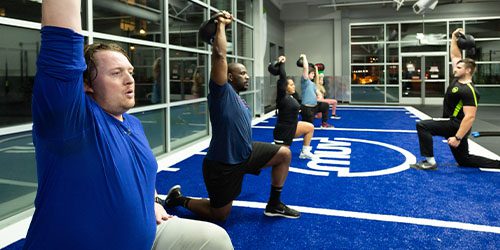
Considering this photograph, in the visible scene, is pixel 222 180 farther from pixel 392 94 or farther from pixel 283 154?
pixel 392 94

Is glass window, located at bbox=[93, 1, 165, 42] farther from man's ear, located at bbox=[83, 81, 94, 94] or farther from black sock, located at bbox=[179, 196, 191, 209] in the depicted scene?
man's ear, located at bbox=[83, 81, 94, 94]

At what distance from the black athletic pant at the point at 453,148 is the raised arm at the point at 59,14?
4272 mm

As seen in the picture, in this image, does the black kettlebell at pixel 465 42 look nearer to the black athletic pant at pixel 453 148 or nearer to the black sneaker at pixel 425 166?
the black athletic pant at pixel 453 148

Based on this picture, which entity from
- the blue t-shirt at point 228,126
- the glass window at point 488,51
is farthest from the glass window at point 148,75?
the glass window at point 488,51

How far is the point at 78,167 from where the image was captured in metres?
0.99

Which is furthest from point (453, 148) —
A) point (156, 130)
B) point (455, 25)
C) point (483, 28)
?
point (483, 28)

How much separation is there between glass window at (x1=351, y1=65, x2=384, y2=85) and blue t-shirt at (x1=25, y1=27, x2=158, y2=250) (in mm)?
13849

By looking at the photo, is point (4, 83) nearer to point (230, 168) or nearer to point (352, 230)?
point (230, 168)

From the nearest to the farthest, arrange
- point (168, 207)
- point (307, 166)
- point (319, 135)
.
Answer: point (168, 207), point (307, 166), point (319, 135)

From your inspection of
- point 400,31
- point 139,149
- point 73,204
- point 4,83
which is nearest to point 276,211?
point 139,149

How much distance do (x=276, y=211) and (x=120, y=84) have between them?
6.65ft

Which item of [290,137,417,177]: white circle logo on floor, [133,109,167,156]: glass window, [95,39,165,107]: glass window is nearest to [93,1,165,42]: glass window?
[95,39,165,107]: glass window

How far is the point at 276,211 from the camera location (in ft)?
9.43

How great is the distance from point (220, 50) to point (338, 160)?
2950 mm
